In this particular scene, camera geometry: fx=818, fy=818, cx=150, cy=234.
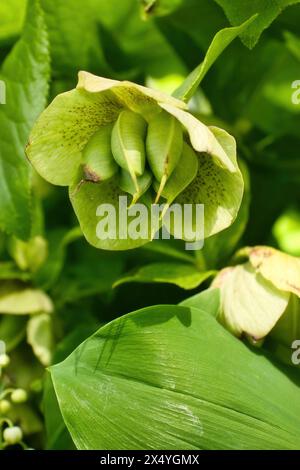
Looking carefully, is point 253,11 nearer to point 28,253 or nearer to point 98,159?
point 98,159

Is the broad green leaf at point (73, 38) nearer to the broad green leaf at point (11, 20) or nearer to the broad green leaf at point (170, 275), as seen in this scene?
the broad green leaf at point (11, 20)

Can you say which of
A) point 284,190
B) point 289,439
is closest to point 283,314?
point 289,439

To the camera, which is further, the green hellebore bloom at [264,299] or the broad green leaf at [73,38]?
the broad green leaf at [73,38]

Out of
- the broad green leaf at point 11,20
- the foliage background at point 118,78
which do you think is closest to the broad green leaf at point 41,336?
the foliage background at point 118,78

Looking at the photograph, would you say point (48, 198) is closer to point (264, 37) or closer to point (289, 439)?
point (264, 37)

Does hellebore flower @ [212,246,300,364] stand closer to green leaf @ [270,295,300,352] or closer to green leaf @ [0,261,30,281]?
green leaf @ [270,295,300,352]

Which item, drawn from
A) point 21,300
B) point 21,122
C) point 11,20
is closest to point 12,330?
point 21,300
